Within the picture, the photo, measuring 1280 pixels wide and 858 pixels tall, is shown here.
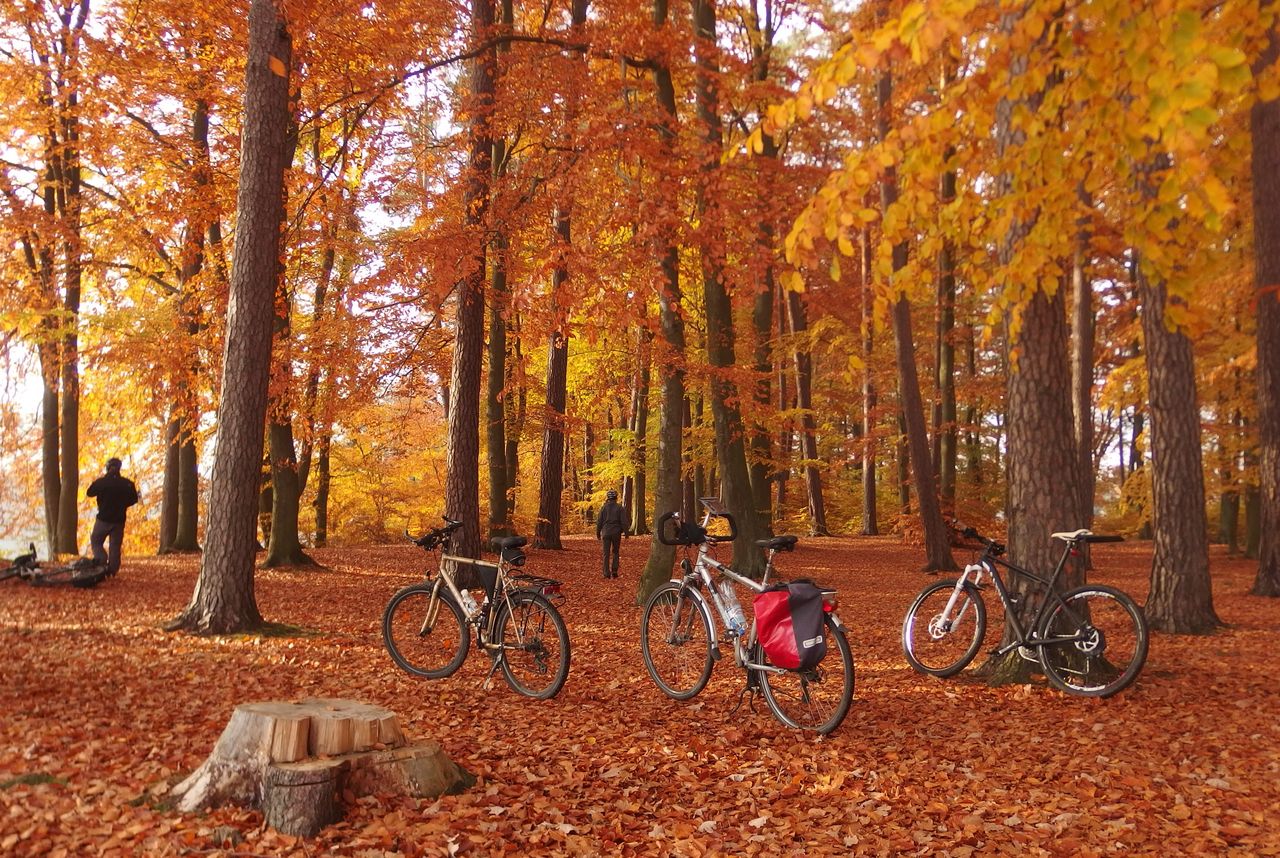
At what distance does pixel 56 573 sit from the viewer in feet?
32.7

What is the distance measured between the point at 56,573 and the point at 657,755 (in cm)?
886

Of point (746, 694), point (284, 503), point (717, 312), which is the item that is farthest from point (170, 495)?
point (746, 694)

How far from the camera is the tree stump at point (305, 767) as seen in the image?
3.53 m

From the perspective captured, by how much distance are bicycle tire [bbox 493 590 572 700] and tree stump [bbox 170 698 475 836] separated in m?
1.90

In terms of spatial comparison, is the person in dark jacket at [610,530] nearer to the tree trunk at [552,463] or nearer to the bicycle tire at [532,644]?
the tree trunk at [552,463]

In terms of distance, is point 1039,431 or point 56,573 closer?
point 1039,431

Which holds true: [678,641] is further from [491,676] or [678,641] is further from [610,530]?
[610,530]

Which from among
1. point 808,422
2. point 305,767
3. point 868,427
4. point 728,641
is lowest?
point 305,767

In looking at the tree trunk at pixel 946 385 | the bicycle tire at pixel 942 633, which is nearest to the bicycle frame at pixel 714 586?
the bicycle tire at pixel 942 633

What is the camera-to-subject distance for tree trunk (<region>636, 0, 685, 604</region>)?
9.49 metres

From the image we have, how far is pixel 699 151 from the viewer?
928 centimetres

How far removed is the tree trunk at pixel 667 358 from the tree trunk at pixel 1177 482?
4845 mm

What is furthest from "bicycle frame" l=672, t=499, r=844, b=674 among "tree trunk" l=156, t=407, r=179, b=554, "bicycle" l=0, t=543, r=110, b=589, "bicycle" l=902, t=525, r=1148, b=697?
"tree trunk" l=156, t=407, r=179, b=554

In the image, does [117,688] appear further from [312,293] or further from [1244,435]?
[1244,435]
